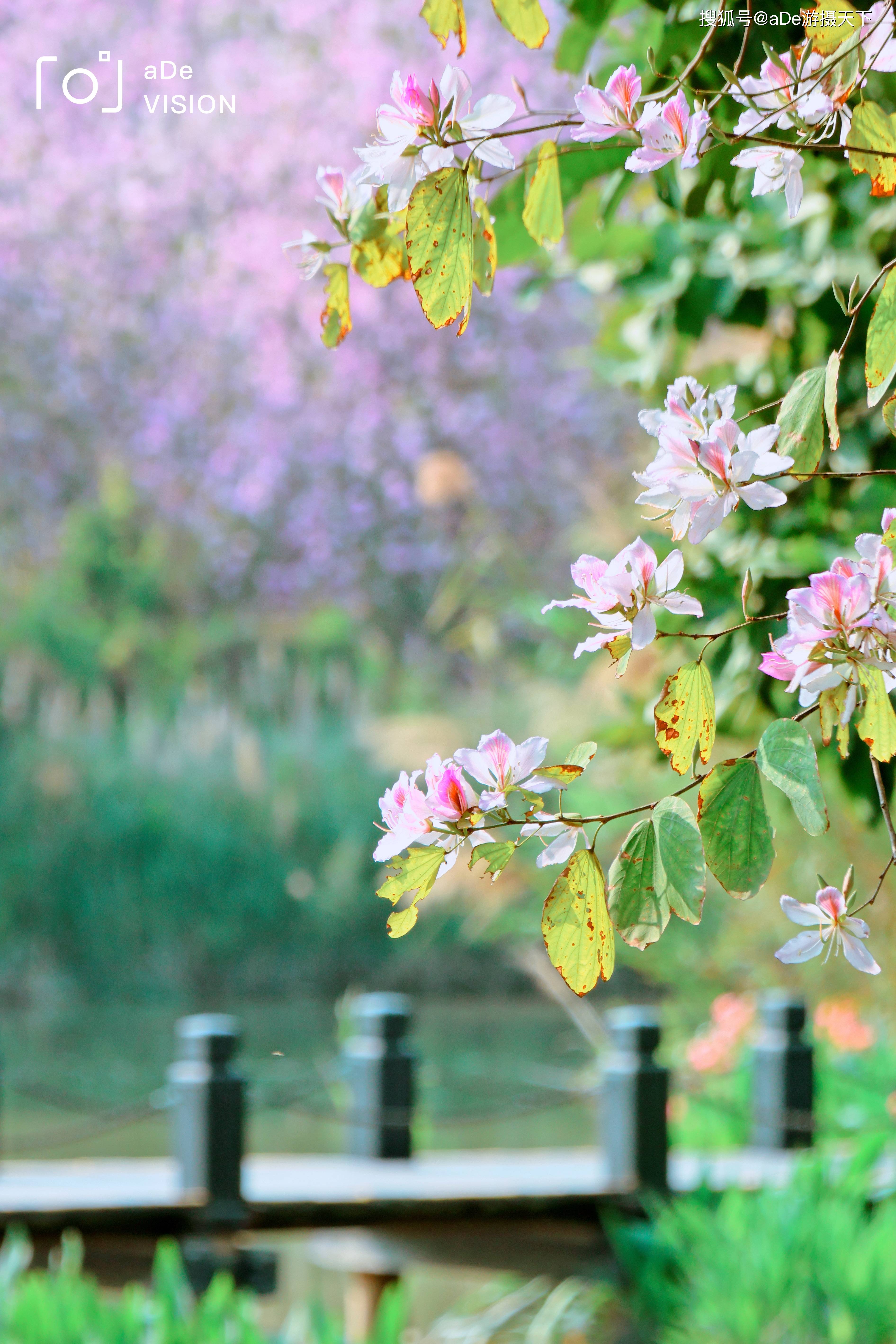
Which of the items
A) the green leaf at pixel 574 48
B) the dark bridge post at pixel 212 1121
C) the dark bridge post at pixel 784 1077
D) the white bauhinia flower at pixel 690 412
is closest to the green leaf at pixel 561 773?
the white bauhinia flower at pixel 690 412

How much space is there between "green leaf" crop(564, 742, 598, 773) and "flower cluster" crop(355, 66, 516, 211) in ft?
1.33

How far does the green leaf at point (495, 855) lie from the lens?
0.98 metres

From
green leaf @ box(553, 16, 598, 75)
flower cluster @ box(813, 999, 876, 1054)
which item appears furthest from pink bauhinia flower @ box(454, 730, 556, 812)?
→ flower cluster @ box(813, 999, 876, 1054)

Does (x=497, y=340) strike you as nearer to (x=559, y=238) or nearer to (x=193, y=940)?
(x=193, y=940)

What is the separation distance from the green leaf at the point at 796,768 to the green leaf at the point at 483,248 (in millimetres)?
416

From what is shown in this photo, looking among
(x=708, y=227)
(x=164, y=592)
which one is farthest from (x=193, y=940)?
(x=708, y=227)

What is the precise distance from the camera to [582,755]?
1.03m

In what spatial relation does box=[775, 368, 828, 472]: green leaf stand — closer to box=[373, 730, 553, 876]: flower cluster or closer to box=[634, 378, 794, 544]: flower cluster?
box=[634, 378, 794, 544]: flower cluster

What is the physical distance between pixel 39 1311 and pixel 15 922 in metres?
10.0

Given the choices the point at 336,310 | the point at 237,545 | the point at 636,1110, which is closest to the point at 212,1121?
the point at 636,1110

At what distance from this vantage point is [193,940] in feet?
43.0

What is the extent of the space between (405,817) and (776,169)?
566 mm

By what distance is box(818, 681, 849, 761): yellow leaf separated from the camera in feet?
3.21

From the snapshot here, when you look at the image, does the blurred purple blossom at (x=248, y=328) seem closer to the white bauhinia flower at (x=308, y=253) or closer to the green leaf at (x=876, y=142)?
the white bauhinia flower at (x=308, y=253)
